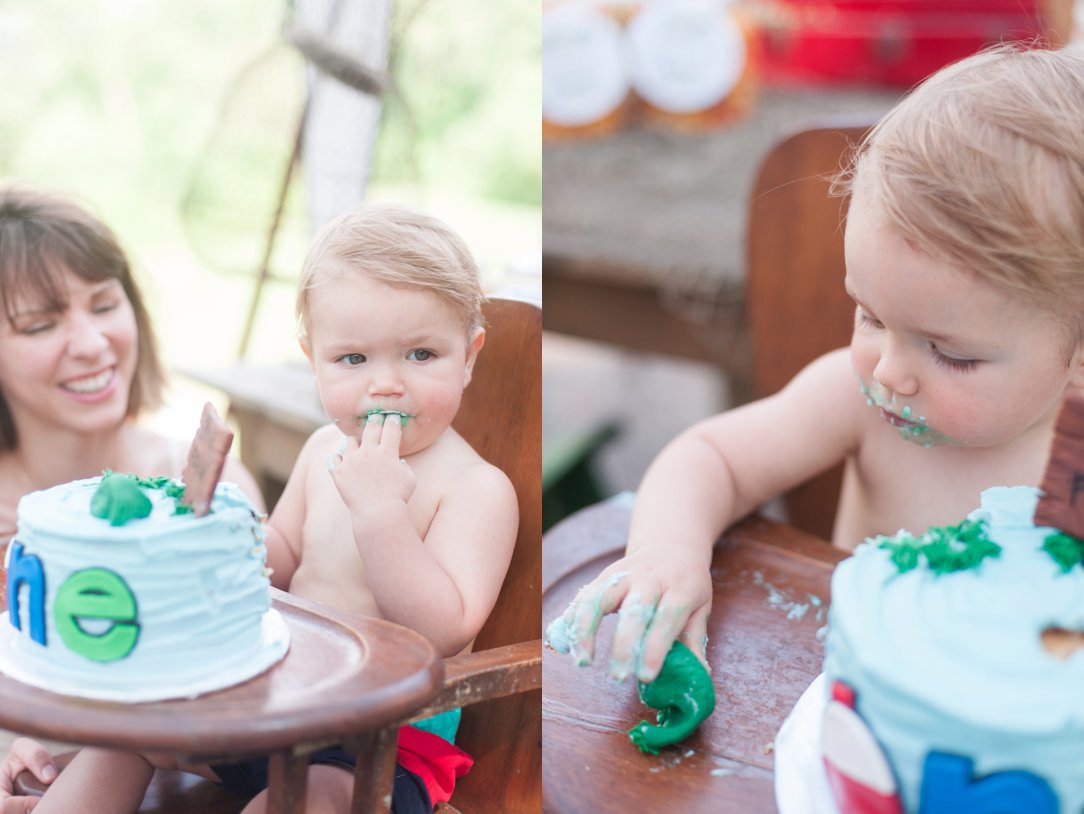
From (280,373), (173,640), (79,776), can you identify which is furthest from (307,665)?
(280,373)

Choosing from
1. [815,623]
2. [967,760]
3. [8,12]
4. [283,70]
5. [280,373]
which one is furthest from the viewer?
[8,12]

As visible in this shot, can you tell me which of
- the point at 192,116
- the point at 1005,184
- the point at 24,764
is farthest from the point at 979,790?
the point at 192,116

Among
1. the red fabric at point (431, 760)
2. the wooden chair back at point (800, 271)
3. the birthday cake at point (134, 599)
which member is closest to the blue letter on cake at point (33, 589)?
the birthday cake at point (134, 599)

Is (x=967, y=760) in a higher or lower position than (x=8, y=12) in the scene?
lower

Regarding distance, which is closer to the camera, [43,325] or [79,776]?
[79,776]

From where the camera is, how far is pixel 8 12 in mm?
3814

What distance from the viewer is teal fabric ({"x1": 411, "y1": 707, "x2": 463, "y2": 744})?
44.1 inches

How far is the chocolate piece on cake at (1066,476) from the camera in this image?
75cm

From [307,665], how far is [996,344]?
60cm

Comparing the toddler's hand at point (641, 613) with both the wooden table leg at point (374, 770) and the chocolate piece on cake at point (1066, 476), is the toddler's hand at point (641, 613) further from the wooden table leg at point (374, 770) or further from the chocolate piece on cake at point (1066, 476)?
the chocolate piece on cake at point (1066, 476)

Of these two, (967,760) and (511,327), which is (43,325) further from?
(967,760)

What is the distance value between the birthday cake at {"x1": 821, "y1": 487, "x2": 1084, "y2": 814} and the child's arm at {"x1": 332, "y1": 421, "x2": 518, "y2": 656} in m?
0.36

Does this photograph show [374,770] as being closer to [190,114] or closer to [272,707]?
[272,707]

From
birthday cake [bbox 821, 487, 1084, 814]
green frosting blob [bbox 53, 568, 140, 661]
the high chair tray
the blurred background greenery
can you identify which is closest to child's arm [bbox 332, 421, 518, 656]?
the high chair tray
